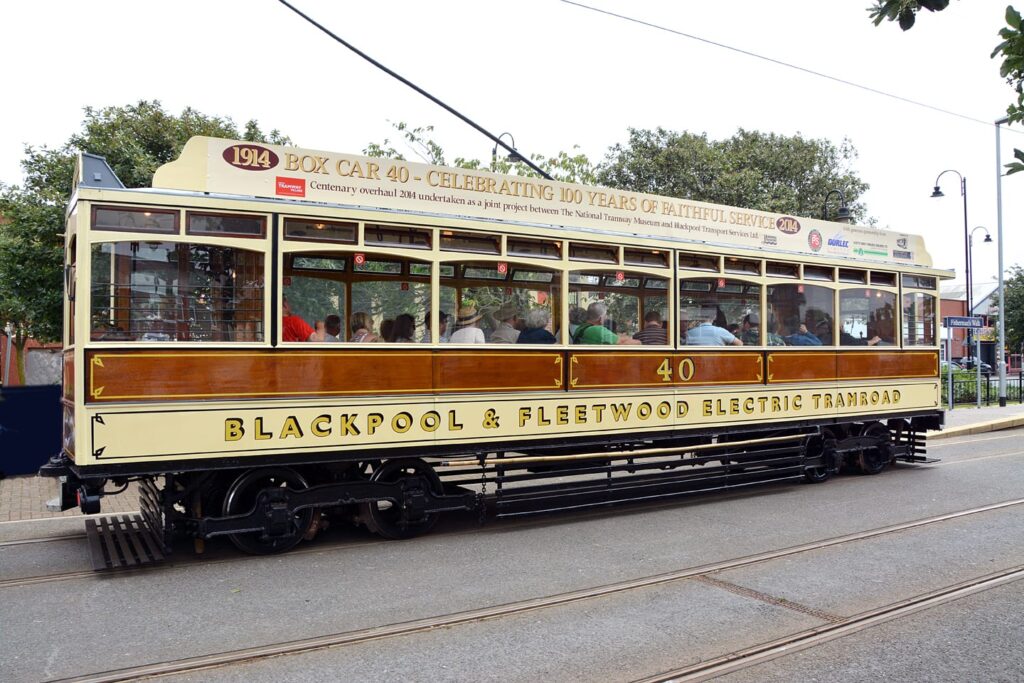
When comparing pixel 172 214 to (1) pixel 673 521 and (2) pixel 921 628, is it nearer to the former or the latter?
(1) pixel 673 521

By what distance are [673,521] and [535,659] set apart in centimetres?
397

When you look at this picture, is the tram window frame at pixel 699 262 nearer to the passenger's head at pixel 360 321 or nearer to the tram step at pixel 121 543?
the passenger's head at pixel 360 321

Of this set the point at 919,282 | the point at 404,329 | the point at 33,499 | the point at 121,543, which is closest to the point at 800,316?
the point at 919,282

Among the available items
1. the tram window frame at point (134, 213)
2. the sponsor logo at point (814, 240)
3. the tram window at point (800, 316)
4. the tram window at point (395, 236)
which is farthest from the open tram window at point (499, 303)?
the sponsor logo at point (814, 240)

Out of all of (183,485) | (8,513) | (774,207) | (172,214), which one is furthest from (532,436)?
(774,207)

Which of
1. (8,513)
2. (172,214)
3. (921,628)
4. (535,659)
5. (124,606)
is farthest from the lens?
(8,513)

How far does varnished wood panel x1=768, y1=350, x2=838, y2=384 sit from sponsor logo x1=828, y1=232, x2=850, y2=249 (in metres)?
1.40

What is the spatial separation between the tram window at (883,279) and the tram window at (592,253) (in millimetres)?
4451

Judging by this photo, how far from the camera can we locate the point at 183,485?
6.37m

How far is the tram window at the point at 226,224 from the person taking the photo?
623cm

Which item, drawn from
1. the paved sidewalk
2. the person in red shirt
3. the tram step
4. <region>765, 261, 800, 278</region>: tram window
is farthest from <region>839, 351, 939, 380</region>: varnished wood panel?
the tram step

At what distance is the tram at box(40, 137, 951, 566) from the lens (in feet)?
20.0

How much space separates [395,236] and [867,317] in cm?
682

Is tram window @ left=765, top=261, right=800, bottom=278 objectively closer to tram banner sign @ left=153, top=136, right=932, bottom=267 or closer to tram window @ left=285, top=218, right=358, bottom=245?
tram banner sign @ left=153, top=136, right=932, bottom=267
